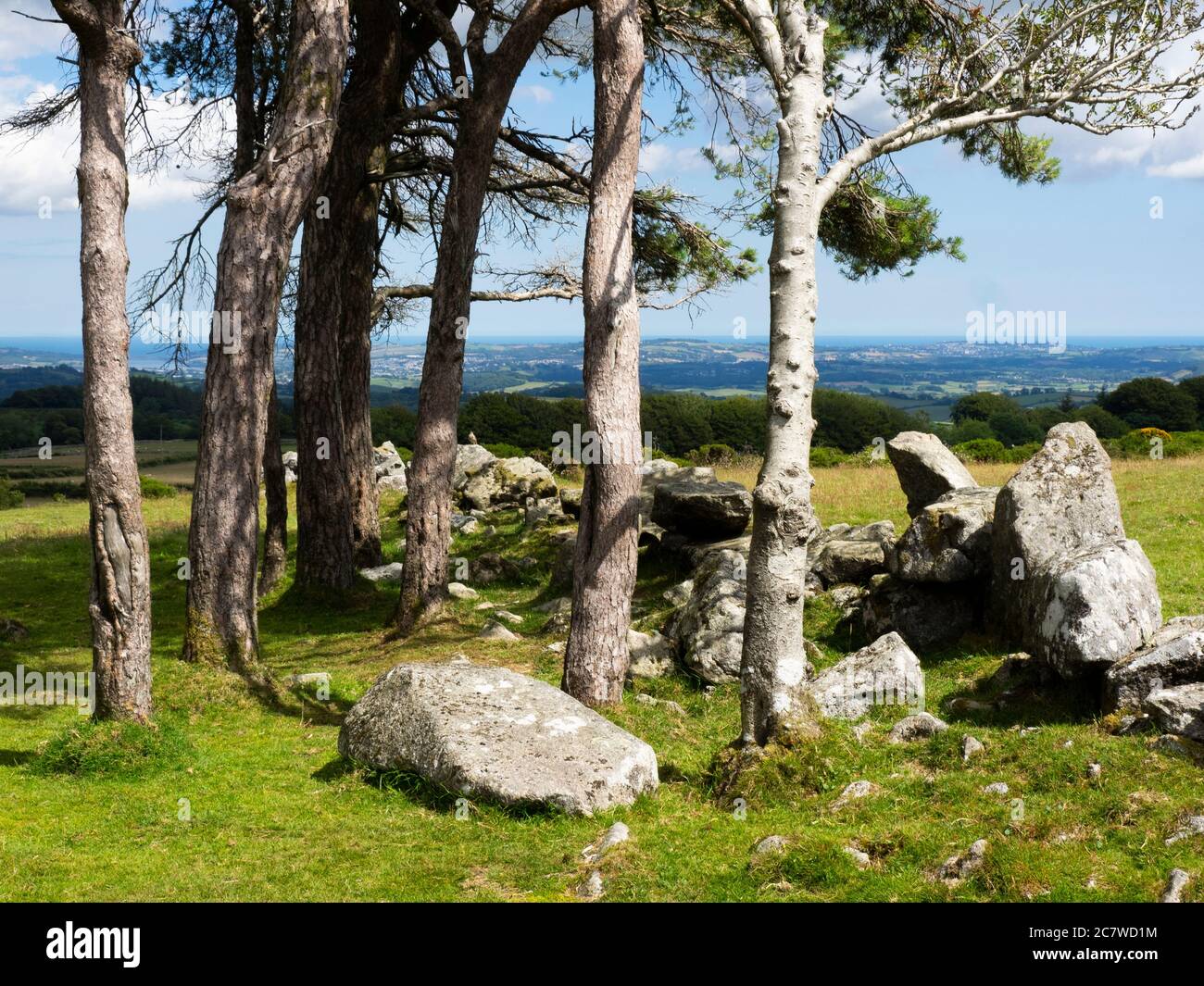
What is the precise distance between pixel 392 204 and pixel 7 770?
46.6 feet

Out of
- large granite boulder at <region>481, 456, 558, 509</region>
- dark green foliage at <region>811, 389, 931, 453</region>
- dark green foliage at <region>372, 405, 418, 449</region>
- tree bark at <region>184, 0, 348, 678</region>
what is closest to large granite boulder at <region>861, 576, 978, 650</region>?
tree bark at <region>184, 0, 348, 678</region>

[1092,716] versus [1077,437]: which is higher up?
[1077,437]

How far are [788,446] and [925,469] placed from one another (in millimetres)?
6819

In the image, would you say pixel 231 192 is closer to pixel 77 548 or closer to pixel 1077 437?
pixel 1077 437

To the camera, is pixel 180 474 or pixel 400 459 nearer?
pixel 400 459

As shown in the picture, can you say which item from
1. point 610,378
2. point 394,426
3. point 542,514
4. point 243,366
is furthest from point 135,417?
point 610,378

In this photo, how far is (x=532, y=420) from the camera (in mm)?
50688

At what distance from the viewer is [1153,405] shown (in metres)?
59.6

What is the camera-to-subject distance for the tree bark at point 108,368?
9.12 metres

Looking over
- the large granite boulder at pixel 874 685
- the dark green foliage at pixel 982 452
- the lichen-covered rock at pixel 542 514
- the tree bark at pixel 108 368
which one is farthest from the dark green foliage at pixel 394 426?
the large granite boulder at pixel 874 685

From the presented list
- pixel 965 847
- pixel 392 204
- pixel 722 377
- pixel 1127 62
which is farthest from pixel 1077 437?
pixel 722 377

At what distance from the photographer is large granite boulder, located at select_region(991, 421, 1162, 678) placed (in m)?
9.02

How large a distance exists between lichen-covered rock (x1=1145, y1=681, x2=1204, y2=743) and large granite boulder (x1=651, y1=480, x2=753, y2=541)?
8.34m

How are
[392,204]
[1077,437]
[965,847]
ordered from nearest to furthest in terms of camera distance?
[965,847], [1077,437], [392,204]
